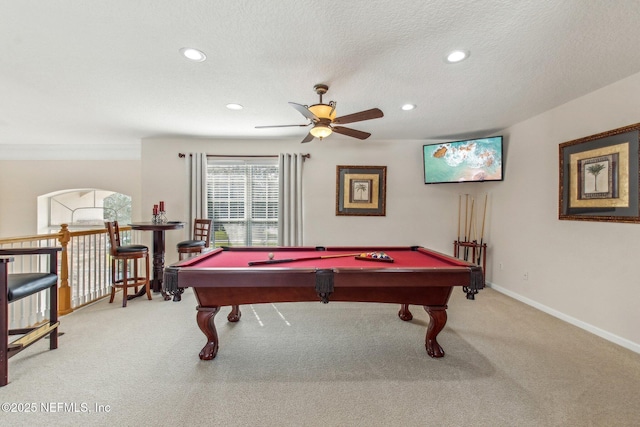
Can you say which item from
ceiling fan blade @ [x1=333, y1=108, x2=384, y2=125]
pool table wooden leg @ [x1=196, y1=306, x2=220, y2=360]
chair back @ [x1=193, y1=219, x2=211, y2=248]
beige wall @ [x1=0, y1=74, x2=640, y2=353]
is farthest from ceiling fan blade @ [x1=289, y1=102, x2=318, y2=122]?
chair back @ [x1=193, y1=219, x2=211, y2=248]

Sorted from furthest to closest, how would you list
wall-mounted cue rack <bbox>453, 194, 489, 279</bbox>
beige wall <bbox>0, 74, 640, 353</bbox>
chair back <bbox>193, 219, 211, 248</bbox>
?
1. wall-mounted cue rack <bbox>453, 194, 489, 279</bbox>
2. chair back <bbox>193, 219, 211, 248</bbox>
3. beige wall <bbox>0, 74, 640, 353</bbox>

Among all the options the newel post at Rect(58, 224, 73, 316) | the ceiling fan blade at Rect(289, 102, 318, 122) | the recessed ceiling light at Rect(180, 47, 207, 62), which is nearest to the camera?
the recessed ceiling light at Rect(180, 47, 207, 62)

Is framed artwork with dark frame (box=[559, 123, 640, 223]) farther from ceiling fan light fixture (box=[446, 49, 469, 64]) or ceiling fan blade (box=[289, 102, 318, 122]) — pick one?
ceiling fan blade (box=[289, 102, 318, 122])

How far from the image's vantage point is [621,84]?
2.54 meters

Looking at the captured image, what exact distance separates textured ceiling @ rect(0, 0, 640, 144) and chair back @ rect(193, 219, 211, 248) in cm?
160

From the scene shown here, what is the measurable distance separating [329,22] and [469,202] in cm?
403

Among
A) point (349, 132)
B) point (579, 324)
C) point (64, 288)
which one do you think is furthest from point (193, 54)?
point (579, 324)

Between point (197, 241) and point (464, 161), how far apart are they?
4.23 m

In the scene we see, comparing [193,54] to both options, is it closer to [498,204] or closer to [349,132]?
[349,132]

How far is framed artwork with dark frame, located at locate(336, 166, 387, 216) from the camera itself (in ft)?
15.6

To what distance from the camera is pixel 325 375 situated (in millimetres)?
2020

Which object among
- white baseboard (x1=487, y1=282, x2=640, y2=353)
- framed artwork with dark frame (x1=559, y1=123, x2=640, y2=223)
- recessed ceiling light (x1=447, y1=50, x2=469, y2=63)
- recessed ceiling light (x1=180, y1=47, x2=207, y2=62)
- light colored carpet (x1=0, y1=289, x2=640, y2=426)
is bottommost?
light colored carpet (x1=0, y1=289, x2=640, y2=426)

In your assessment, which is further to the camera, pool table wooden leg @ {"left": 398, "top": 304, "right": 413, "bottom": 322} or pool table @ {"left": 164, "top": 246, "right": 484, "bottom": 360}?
pool table wooden leg @ {"left": 398, "top": 304, "right": 413, "bottom": 322}

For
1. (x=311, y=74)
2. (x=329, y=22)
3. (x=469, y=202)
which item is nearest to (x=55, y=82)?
(x=311, y=74)
